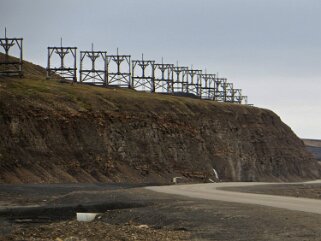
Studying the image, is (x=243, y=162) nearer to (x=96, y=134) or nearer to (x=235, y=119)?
(x=235, y=119)

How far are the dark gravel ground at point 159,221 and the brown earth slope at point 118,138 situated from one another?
Answer: 30.1 metres

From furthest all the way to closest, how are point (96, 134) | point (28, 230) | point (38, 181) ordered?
point (96, 134)
point (38, 181)
point (28, 230)

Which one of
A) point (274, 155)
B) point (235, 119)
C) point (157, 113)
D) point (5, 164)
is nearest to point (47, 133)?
point (5, 164)

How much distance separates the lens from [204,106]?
120625mm

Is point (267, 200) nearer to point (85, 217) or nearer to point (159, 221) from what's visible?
point (159, 221)

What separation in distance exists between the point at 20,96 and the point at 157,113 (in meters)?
25.7

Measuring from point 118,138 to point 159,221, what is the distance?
60254 millimetres

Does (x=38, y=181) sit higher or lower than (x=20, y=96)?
lower

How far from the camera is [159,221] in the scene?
31.1 meters

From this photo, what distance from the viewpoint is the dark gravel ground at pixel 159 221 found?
25.3 m

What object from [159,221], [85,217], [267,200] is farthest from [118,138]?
[159,221]

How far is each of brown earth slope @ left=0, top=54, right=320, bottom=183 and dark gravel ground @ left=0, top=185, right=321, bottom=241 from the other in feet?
98.7

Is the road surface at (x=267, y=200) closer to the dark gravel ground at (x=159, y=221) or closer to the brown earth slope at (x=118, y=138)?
the dark gravel ground at (x=159, y=221)

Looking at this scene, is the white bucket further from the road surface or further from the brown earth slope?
the brown earth slope
